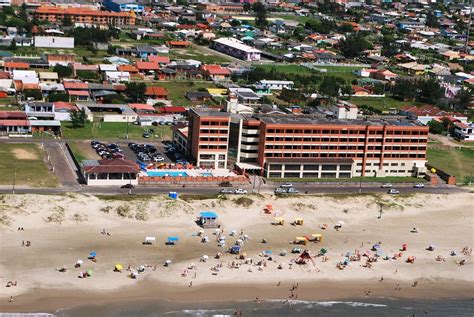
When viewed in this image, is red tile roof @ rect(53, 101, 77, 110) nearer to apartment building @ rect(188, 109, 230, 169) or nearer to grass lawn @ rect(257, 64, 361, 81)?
apartment building @ rect(188, 109, 230, 169)

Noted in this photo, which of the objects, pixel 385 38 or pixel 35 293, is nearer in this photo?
pixel 35 293

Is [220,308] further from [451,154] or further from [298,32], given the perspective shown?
[298,32]

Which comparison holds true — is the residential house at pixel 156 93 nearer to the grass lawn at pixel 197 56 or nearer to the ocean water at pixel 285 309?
the grass lawn at pixel 197 56

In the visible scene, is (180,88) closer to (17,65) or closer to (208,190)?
(17,65)

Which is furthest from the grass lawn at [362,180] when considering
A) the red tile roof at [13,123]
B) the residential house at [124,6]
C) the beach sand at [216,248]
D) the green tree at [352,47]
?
the residential house at [124,6]

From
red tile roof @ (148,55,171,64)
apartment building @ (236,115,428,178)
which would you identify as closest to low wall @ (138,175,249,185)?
apartment building @ (236,115,428,178)

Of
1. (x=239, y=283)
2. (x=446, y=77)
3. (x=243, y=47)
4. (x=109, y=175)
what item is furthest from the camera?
(x=243, y=47)

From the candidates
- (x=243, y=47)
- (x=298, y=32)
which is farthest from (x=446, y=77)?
(x=298, y=32)
